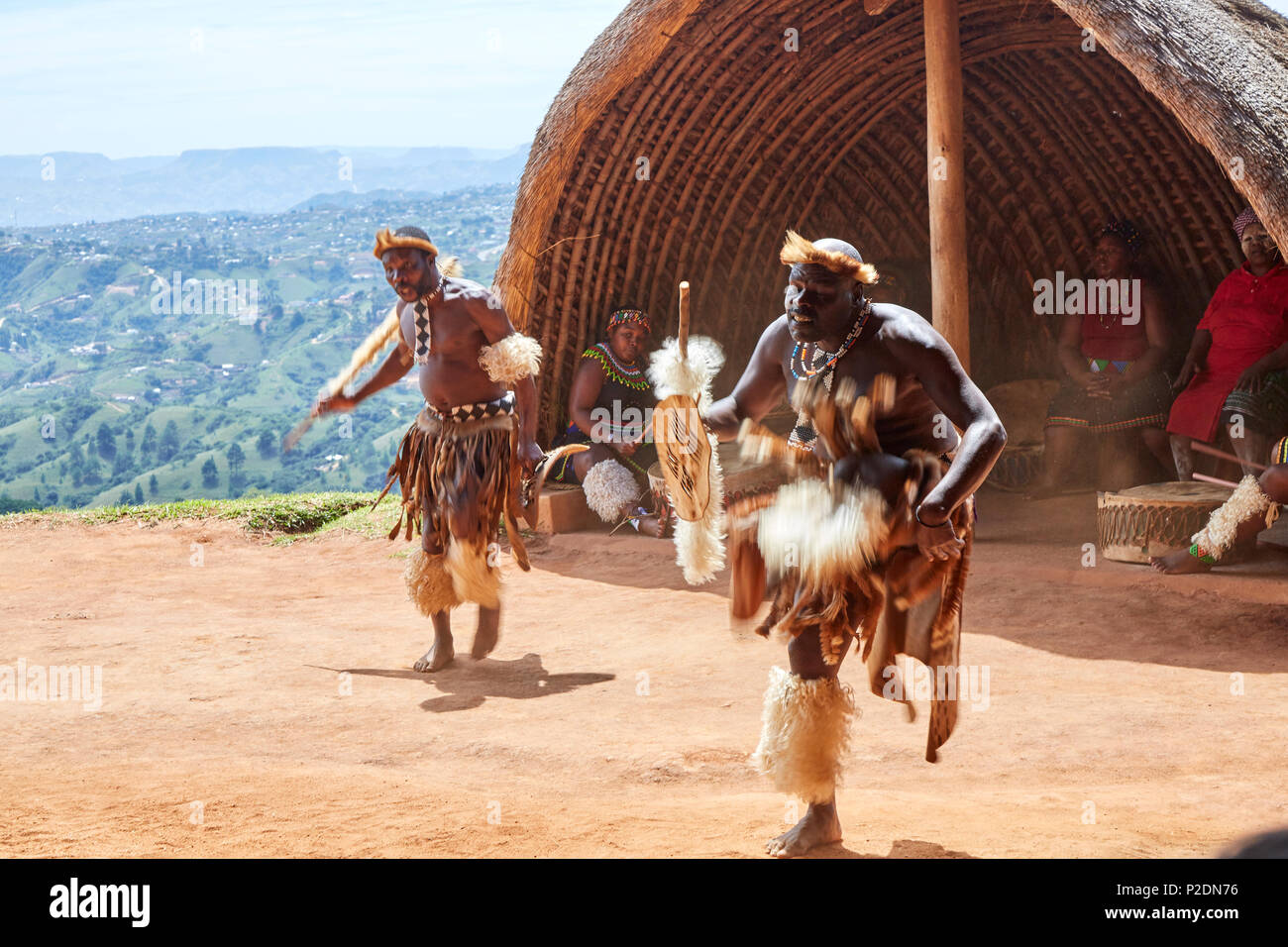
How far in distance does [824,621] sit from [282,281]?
40.2 meters

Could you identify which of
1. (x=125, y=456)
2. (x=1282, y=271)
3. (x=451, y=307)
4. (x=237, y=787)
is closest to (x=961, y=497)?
(x=237, y=787)

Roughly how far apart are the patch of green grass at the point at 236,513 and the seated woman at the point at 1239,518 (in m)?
5.83

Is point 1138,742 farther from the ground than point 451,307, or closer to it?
closer to it

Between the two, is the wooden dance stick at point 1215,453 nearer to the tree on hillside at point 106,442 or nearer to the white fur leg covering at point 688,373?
the white fur leg covering at point 688,373

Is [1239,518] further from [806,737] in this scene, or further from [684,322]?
[684,322]

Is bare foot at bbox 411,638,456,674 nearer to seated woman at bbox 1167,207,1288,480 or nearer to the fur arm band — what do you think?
the fur arm band

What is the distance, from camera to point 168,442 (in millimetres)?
27938

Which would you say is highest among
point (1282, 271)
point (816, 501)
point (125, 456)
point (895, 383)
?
point (1282, 271)

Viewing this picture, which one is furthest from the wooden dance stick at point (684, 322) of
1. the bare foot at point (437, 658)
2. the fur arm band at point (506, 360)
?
the bare foot at point (437, 658)

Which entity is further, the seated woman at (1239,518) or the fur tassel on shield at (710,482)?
the seated woman at (1239,518)

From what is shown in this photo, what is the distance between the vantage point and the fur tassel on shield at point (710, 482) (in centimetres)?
326

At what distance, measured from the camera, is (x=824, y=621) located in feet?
9.67

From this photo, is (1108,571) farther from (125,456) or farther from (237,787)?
(125,456)

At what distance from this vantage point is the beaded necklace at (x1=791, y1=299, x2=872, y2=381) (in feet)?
10.0
